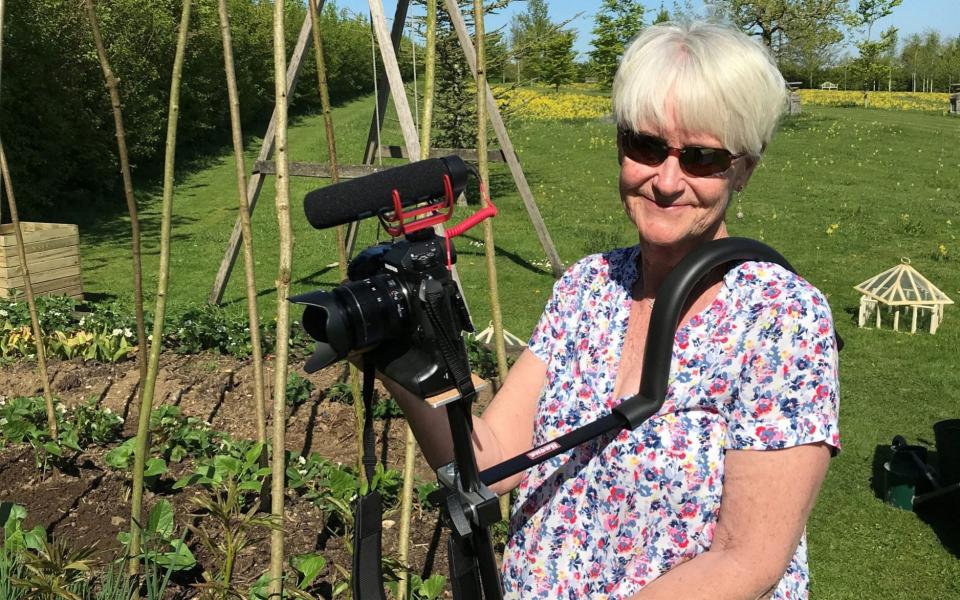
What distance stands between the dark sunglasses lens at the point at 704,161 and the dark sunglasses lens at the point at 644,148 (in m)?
0.04

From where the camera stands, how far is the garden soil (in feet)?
10.5

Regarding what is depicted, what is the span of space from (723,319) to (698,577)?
0.44m

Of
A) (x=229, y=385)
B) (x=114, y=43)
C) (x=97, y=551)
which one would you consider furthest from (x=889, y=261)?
(x=114, y=43)

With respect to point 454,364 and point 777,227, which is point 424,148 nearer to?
point 454,364

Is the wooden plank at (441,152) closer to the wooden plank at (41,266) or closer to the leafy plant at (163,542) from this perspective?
the wooden plank at (41,266)

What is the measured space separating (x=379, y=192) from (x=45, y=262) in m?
6.81

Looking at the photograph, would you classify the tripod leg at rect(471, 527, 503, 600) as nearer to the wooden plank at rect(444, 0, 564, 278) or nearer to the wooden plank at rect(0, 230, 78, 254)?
the wooden plank at rect(444, 0, 564, 278)

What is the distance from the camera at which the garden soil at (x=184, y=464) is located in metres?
3.20

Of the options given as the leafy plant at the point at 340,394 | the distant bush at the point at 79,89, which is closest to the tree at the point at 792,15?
the distant bush at the point at 79,89

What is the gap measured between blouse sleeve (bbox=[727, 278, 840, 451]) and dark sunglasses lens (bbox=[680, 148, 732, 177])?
0.25 metres

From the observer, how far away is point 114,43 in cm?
1141

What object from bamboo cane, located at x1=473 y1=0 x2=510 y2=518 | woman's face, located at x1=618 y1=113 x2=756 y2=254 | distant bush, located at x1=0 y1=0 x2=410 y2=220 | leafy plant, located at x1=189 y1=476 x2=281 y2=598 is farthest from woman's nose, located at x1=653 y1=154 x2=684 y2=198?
distant bush, located at x1=0 y1=0 x2=410 y2=220

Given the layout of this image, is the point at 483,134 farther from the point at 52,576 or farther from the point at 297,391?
the point at 297,391

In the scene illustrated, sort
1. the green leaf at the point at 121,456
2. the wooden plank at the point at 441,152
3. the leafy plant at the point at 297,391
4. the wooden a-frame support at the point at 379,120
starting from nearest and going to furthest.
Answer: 1. the green leaf at the point at 121,456
2. the leafy plant at the point at 297,391
3. the wooden a-frame support at the point at 379,120
4. the wooden plank at the point at 441,152
